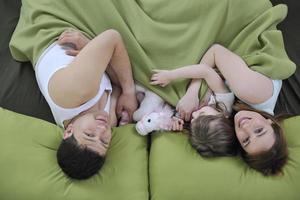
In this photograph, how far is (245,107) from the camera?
1461 millimetres

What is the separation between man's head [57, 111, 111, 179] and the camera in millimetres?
1297

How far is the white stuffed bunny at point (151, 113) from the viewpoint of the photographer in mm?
1470

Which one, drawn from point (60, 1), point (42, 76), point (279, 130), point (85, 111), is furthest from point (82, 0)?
point (279, 130)

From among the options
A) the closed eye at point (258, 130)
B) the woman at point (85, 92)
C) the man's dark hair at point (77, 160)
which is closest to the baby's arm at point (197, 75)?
the woman at point (85, 92)

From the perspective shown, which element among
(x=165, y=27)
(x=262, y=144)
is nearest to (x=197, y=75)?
(x=165, y=27)

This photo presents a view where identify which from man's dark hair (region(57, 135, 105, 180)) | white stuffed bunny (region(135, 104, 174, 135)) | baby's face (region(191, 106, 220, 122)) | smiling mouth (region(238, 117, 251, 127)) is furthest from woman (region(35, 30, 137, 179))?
smiling mouth (region(238, 117, 251, 127))

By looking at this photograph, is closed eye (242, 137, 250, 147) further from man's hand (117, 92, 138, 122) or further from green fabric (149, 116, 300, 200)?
man's hand (117, 92, 138, 122)

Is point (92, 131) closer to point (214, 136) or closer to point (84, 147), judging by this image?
point (84, 147)

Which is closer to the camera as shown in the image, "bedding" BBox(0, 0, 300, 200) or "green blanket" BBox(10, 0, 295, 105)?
"bedding" BBox(0, 0, 300, 200)

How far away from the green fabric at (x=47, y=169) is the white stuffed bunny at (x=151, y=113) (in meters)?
0.08

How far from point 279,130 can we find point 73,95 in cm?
66

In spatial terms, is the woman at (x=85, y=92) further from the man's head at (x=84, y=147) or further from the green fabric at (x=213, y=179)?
the green fabric at (x=213, y=179)

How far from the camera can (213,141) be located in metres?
1.35

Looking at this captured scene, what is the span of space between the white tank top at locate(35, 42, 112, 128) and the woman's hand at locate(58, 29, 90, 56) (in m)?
0.02
